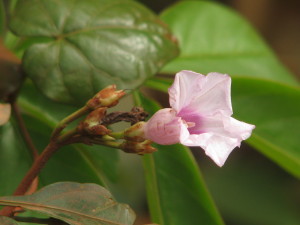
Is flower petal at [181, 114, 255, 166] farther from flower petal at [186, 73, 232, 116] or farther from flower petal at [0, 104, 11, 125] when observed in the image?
flower petal at [0, 104, 11, 125]

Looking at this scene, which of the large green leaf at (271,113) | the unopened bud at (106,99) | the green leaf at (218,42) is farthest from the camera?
the green leaf at (218,42)

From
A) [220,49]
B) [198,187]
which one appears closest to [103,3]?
[198,187]

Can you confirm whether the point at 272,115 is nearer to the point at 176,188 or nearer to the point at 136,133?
the point at 176,188

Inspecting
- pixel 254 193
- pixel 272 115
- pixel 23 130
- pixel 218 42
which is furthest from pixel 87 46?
pixel 254 193

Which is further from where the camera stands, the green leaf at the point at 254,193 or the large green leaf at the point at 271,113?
the green leaf at the point at 254,193

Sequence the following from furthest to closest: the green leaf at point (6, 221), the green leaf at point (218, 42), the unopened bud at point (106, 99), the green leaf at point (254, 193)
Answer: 1. the green leaf at point (254, 193)
2. the green leaf at point (218, 42)
3. the unopened bud at point (106, 99)
4. the green leaf at point (6, 221)

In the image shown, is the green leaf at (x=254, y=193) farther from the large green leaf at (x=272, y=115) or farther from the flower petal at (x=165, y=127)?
the flower petal at (x=165, y=127)

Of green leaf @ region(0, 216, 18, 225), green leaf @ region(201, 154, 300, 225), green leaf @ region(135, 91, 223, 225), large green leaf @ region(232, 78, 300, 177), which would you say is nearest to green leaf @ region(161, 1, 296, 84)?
large green leaf @ region(232, 78, 300, 177)

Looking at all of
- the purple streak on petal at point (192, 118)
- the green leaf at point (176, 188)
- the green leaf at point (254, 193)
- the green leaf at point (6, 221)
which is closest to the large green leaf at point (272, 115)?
the green leaf at point (176, 188)
